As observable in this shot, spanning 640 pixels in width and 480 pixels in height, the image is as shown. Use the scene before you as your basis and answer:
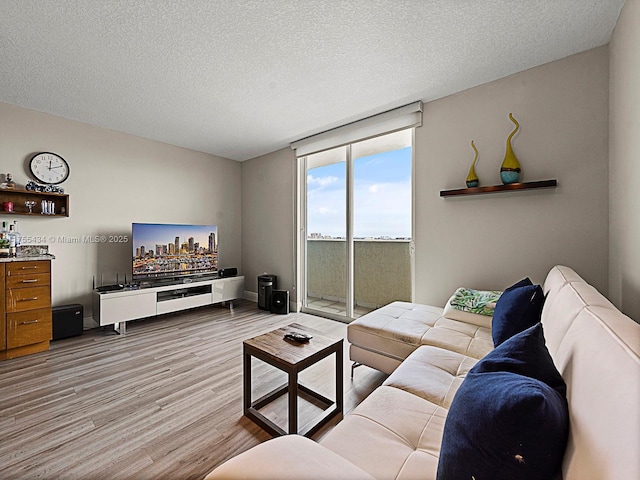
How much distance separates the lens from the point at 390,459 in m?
0.93

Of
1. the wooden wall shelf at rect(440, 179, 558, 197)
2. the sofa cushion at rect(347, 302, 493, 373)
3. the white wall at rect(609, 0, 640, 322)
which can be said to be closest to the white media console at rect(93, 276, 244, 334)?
the sofa cushion at rect(347, 302, 493, 373)

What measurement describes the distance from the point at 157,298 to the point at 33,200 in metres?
1.75

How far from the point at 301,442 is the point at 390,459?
1.00ft

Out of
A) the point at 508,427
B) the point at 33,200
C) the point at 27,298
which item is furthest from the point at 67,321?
the point at 508,427

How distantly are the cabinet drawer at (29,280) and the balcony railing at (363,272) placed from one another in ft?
10.0

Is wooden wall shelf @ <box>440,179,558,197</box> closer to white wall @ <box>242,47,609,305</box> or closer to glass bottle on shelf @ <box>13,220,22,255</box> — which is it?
white wall @ <box>242,47,609,305</box>

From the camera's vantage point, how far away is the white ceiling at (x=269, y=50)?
180 centimetres

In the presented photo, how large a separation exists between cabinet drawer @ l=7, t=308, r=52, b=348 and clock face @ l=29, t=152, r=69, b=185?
1.55 meters

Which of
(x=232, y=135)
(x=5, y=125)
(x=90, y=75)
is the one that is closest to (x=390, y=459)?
(x=90, y=75)

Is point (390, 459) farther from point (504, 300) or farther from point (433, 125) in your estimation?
point (433, 125)

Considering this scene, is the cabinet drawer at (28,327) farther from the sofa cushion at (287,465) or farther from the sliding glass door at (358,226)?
the sofa cushion at (287,465)

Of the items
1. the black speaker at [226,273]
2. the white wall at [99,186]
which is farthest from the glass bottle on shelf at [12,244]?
the black speaker at [226,273]

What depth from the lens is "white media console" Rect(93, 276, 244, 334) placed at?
3.27 m

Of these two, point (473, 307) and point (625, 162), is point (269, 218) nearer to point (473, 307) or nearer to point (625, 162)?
point (473, 307)
